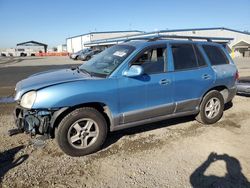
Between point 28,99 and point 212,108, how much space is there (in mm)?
3771

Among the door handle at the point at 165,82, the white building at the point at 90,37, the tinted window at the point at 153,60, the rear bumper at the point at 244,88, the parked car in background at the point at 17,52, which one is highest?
the white building at the point at 90,37

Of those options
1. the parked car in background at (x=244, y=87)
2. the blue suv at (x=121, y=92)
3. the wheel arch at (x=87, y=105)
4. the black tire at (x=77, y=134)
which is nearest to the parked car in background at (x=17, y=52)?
the parked car in background at (x=244, y=87)

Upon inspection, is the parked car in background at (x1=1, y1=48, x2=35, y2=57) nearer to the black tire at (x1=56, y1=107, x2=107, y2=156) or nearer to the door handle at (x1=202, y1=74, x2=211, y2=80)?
the door handle at (x1=202, y1=74, x2=211, y2=80)

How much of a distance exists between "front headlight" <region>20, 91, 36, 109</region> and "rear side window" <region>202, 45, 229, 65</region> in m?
3.62

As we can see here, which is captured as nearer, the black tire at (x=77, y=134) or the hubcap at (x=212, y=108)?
the black tire at (x=77, y=134)

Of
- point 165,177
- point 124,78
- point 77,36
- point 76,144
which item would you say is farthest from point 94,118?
point 77,36

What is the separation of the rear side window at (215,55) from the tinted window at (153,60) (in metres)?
1.25

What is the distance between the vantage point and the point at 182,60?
15.8 feet

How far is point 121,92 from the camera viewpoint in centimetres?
403

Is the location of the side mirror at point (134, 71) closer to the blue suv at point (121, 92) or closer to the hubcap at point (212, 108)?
the blue suv at point (121, 92)

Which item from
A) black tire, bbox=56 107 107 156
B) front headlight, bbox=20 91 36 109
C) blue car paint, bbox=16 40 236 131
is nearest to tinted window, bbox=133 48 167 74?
blue car paint, bbox=16 40 236 131

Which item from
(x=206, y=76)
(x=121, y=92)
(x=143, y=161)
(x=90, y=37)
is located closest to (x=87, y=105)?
(x=121, y=92)

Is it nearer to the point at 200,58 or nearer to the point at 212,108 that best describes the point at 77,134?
the point at 200,58

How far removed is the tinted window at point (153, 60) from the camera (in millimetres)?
4359
